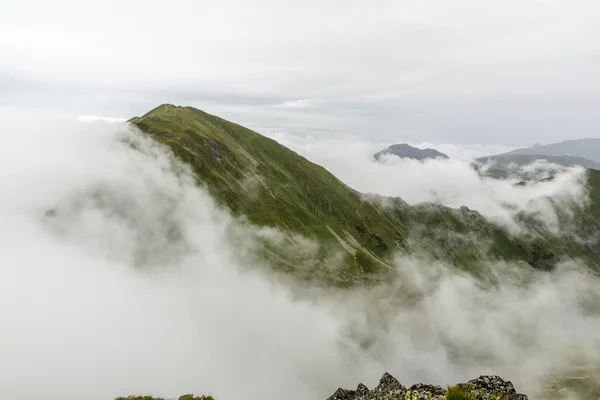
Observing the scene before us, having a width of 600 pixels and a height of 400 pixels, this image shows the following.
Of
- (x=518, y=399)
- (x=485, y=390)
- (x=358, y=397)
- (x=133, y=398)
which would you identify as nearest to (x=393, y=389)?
(x=358, y=397)

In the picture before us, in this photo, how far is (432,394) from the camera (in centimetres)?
2903

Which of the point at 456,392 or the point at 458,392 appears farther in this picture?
the point at 456,392

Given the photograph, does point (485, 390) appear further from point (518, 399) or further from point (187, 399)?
point (187, 399)

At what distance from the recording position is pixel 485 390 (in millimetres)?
29062

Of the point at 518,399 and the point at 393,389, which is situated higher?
the point at 518,399

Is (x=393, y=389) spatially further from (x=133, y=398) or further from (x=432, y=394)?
(x=133, y=398)

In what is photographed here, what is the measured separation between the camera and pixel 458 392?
25.6 meters

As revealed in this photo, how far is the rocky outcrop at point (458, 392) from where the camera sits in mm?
26375

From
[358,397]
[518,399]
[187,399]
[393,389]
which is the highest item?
[518,399]

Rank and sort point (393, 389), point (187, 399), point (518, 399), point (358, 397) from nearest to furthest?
point (518, 399) → point (393, 389) → point (358, 397) → point (187, 399)

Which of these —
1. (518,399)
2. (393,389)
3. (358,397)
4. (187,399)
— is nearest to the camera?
(518,399)

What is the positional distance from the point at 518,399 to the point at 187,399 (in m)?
35.4

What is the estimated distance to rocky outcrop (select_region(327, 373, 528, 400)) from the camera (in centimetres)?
2638

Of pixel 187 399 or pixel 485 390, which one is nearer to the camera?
pixel 485 390
